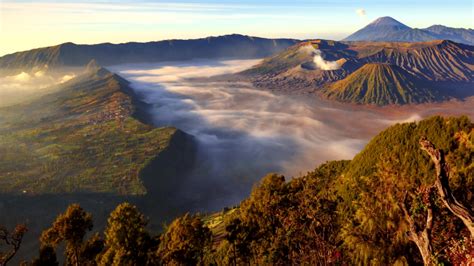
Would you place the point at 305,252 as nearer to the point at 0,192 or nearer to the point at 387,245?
the point at 387,245

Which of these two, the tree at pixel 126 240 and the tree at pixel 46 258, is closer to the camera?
the tree at pixel 126 240

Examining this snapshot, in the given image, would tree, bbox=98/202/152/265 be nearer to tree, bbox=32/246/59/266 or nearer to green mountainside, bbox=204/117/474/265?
green mountainside, bbox=204/117/474/265

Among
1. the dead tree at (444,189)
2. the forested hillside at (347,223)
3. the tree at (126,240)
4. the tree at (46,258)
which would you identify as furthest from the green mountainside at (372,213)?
the tree at (46,258)

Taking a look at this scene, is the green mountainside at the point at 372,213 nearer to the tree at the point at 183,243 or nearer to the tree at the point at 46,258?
the tree at the point at 183,243

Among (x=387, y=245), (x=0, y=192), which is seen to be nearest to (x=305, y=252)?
(x=387, y=245)

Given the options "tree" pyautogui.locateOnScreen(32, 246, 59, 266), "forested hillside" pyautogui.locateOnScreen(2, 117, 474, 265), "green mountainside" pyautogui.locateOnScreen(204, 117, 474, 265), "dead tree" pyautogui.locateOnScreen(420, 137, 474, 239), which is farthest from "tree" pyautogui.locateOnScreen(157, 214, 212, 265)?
"dead tree" pyautogui.locateOnScreen(420, 137, 474, 239)

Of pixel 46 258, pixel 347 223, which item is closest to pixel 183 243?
pixel 347 223
